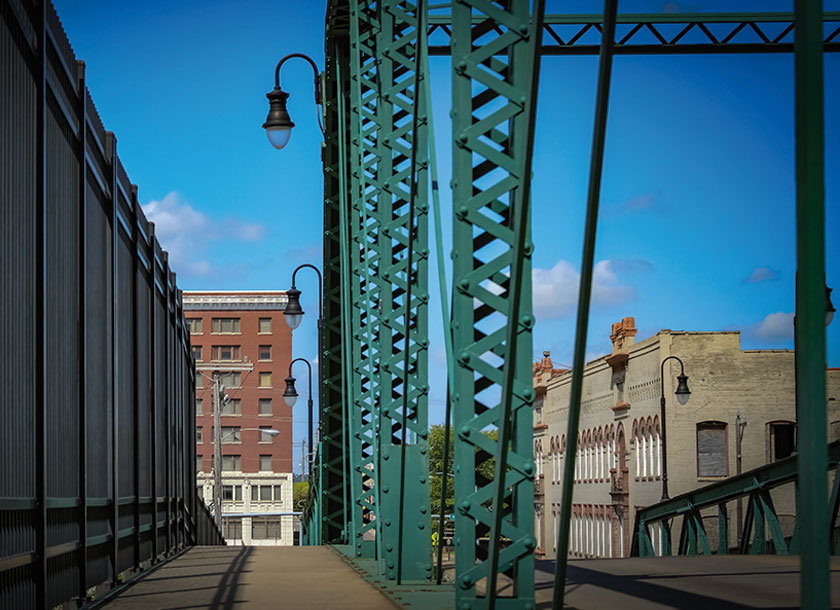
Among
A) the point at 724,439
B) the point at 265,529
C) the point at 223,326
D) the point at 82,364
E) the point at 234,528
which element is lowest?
the point at 265,529

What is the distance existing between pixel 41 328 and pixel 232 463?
10312 centimetres

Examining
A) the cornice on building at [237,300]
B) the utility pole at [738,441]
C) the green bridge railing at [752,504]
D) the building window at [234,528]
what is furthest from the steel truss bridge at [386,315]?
the cornice on building at [237,300]

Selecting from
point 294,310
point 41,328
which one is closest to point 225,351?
point 294,310

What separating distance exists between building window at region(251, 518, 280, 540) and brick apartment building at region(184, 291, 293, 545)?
0.17 ft

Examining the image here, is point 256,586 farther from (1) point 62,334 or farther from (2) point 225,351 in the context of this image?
(2) point 225,351

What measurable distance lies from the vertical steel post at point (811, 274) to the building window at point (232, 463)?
4264 inches

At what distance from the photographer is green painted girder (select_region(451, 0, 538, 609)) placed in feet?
23.5

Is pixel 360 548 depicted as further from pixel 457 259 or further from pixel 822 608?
pixel 822 608

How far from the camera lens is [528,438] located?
730cm

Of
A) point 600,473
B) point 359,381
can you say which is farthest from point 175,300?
point 600,473

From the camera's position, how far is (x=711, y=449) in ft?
201

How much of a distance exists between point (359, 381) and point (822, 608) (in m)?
13.6

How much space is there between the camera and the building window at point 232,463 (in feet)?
357

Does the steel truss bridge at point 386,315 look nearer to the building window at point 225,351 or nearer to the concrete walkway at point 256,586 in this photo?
the concrete walkway at point 256,586
